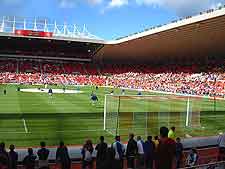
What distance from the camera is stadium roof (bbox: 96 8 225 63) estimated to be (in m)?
48.1

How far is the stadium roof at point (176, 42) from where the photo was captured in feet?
158

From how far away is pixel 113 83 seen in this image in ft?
250

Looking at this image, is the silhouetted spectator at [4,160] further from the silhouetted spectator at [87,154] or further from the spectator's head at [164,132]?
the spectator's head at [164,132]

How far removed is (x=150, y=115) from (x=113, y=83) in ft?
185

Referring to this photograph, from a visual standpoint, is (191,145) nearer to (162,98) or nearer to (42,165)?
(162,98)

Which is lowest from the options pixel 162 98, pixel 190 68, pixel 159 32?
pixel 162 98

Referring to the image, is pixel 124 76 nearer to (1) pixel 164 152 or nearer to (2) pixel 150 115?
(2) pixel 150 115

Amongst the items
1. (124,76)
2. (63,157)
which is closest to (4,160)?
(63,157)

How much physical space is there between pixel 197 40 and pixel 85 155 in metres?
48.9

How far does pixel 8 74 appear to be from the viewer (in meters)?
73.7

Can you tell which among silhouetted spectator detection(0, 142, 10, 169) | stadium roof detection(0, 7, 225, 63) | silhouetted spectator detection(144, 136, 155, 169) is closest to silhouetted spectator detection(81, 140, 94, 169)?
silhouetted spectator detection(144, 136, 155, 169)

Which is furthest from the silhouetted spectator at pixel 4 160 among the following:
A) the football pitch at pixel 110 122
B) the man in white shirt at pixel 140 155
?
the football pitch at pixel 110 122

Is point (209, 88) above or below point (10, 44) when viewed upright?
below

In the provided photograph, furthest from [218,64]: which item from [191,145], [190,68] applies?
[191,145]
